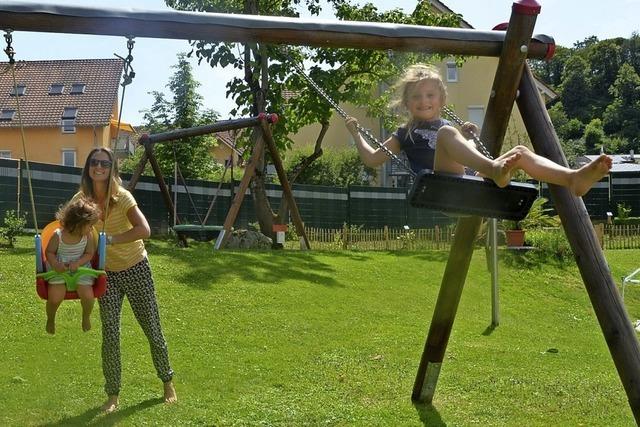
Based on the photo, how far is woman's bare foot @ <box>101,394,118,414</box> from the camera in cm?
546

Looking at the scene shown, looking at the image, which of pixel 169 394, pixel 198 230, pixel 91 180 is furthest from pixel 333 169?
pixel 91 180

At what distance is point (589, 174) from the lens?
13.1 feet

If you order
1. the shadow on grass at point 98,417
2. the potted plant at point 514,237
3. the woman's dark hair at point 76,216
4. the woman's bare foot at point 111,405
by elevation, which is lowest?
the potted plant at point 514,237

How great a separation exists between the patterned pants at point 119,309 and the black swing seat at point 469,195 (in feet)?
6.57

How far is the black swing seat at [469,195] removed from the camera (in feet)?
14.4

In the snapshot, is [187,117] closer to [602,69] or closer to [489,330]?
[489,330]

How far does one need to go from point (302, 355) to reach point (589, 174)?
13.9 feet

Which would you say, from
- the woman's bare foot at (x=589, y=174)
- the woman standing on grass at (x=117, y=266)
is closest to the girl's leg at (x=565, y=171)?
the woman's bare foot at (x=589, y=174)

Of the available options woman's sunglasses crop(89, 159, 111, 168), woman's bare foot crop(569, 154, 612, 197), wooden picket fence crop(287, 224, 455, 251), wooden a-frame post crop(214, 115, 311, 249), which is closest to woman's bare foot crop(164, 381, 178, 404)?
woman's sunglasses crop(89, 159, 111, 168)

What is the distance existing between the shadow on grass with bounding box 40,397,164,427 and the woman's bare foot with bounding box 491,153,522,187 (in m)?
2.97

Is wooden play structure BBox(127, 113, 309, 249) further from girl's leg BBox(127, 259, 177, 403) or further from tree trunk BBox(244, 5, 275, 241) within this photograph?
girl's leg BBox(127, 259, 177, 403)

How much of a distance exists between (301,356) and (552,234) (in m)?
10.6

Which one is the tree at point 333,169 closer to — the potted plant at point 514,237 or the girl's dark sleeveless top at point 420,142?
the potted plant at point 514,237

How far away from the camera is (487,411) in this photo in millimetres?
5727
